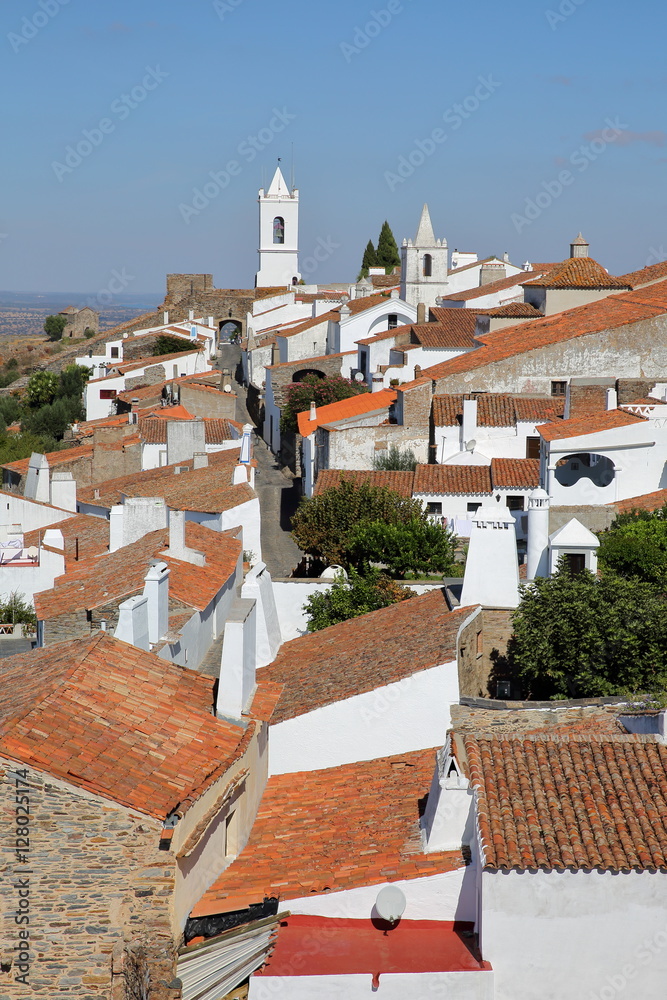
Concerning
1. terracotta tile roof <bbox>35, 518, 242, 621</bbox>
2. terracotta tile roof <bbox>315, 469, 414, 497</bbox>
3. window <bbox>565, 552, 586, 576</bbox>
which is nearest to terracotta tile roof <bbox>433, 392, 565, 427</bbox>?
terracotta tile roof <bbox>315, 469, 414, 497</bbox>

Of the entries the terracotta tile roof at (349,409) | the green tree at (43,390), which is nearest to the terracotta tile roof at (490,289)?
the terracotta tile roof at (349,409)

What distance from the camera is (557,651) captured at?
46.0ft

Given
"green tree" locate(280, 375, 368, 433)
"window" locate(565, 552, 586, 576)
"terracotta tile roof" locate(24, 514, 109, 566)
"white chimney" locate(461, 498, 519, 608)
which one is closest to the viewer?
"white chimney" locate(461, 498, 519, 608)

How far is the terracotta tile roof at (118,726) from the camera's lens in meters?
8.49

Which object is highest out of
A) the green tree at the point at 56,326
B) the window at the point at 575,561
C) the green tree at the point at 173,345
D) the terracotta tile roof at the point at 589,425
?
the green tree at the point at 56,326

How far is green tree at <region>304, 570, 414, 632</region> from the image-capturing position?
17922 millimetres

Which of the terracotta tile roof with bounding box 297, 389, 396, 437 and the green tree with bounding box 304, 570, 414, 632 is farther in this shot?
the terracotta tile roof with bounding box 297, 389, 396, 437

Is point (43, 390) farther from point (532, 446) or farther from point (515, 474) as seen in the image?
point (515, 474)

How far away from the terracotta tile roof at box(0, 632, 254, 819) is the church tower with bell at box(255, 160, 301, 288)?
70.7 meters

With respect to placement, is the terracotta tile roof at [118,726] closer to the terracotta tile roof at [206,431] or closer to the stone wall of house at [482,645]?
the stone wall of house at [482,645]

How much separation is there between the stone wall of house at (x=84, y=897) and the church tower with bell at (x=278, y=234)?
73.2 m

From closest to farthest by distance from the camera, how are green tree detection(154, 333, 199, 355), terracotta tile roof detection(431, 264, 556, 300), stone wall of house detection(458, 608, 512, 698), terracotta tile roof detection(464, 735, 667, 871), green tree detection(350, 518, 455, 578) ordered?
terracotta tile roof detection(464, 735, 667, 871)
stone wall of house detection(458, 608, 512, 698)
green tree detection(350, 518, 455, 578)
terracotta tile roof detection(431, 264, 556, 300)
green tree detection(154, 333, 199, 355)

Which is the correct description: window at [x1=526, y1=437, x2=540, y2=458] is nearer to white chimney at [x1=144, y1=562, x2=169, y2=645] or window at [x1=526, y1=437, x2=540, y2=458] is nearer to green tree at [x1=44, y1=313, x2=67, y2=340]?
white chimney at [x1=144, y1=562, x2=169, y2=645]

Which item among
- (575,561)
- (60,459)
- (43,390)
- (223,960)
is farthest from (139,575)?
(43,390)
